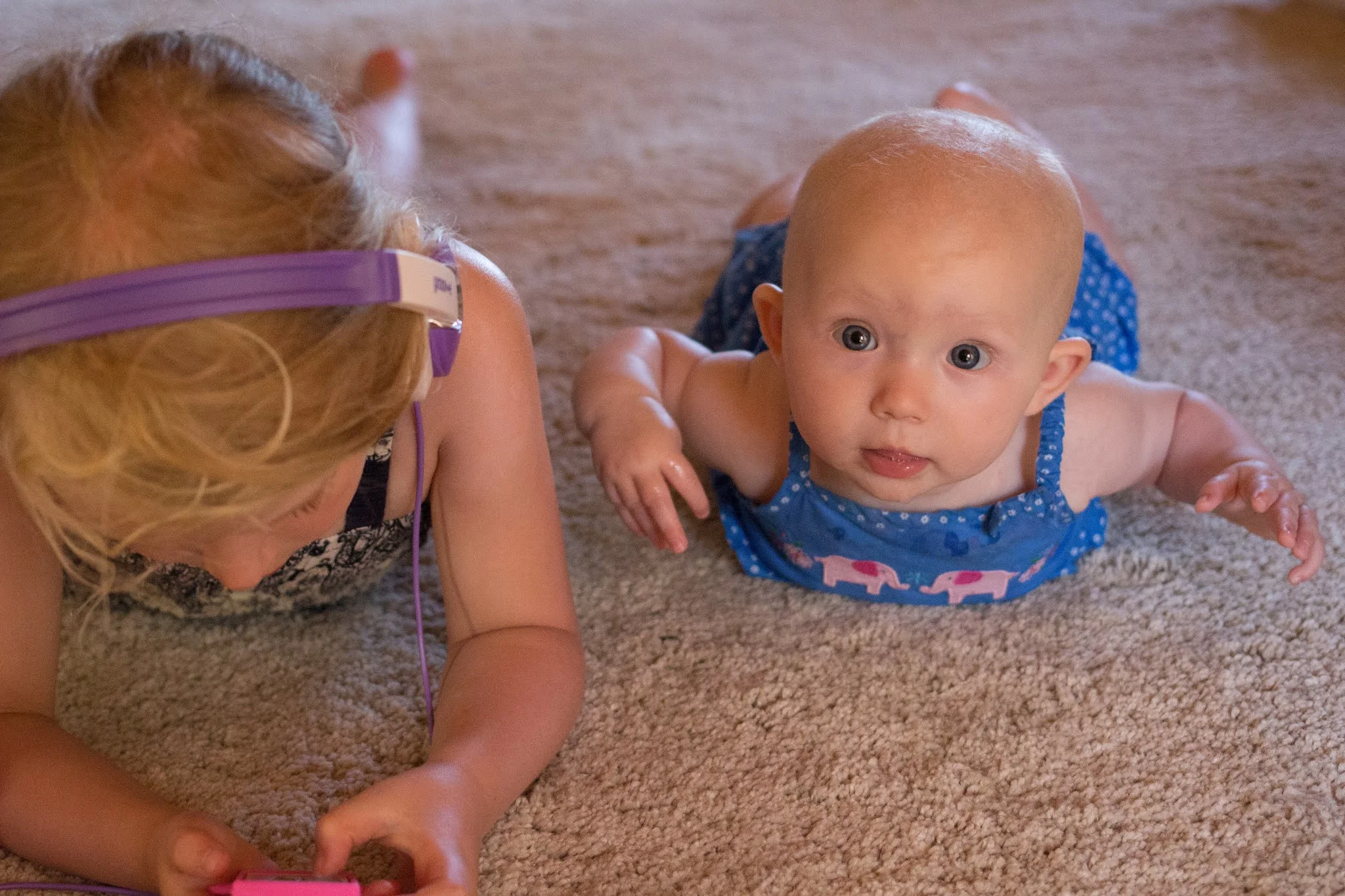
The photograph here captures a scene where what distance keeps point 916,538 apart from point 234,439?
53 cm

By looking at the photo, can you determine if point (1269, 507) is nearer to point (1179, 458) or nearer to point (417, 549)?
point (1179, 458)

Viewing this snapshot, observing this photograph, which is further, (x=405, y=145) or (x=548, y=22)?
(x=548, y=22)

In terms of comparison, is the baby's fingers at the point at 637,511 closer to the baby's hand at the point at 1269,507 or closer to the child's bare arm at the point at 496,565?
the child's bare arm at the point at 496,565

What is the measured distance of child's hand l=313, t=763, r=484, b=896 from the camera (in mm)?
650

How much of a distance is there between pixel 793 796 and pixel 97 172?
21.4 inches

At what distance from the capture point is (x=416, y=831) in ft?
2.22

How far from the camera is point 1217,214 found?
4.86 feet

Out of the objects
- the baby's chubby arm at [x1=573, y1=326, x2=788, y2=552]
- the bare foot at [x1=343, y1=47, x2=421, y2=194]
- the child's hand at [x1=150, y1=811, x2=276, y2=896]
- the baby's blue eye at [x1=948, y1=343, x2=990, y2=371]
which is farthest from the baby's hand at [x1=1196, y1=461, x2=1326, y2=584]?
the bare foot at [x1=343, y1=47, x2=421, y2=194]

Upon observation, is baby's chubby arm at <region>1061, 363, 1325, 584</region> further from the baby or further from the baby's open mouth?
the baby's open mouth

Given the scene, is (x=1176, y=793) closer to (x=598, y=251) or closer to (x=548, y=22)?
(x=598, y=251)

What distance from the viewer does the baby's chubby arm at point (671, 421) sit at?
0.89m

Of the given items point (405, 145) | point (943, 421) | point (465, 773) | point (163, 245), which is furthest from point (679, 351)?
point (405, 145)

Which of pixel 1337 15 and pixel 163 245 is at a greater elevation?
pixel 163 245

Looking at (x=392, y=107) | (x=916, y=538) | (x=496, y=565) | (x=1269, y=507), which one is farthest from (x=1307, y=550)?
(x=392, y=107)
